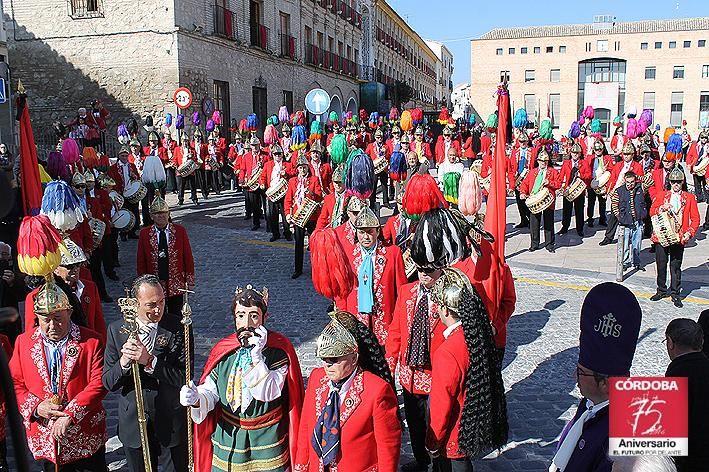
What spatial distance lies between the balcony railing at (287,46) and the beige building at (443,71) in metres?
64.0

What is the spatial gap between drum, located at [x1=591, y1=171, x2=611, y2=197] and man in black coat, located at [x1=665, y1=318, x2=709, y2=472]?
10.4m

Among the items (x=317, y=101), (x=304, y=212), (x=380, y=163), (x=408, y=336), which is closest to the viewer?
(x=408, y=336)

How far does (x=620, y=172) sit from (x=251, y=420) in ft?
35.7

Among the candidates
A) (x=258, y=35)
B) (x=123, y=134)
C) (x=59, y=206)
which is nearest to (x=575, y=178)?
(x=59, y=206)

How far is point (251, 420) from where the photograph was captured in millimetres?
3680

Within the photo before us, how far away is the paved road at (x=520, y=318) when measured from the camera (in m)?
5.55

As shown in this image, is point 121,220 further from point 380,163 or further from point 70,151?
point 380,163

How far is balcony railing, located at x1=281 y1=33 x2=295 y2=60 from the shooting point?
100 ft

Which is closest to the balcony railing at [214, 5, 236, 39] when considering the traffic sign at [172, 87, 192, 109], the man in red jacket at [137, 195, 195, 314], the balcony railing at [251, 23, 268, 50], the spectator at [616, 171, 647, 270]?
the balcony railing at [251, 23, 268, 50]

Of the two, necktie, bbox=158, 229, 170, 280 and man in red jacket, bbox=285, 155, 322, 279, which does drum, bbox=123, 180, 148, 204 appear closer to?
man in red jacket, bbox=285, 155, 322, 279

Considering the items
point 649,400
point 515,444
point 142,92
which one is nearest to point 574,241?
point 515,444

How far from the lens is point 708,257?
38.6ft

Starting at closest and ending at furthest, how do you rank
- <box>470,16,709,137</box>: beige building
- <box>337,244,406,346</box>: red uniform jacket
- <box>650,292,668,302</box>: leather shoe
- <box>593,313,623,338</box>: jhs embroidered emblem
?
<box>593,313,623,338</box>: jhs embroidered emblem
<box>337,244,406,346</box>: red uniform jacket
<box>650,292,668,302</box>: leather shoe
<box>470,16,709,137</box>: beige building

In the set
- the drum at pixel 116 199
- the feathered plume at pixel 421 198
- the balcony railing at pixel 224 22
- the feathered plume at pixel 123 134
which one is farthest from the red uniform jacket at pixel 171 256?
the balcony railing at pixel 224 22
